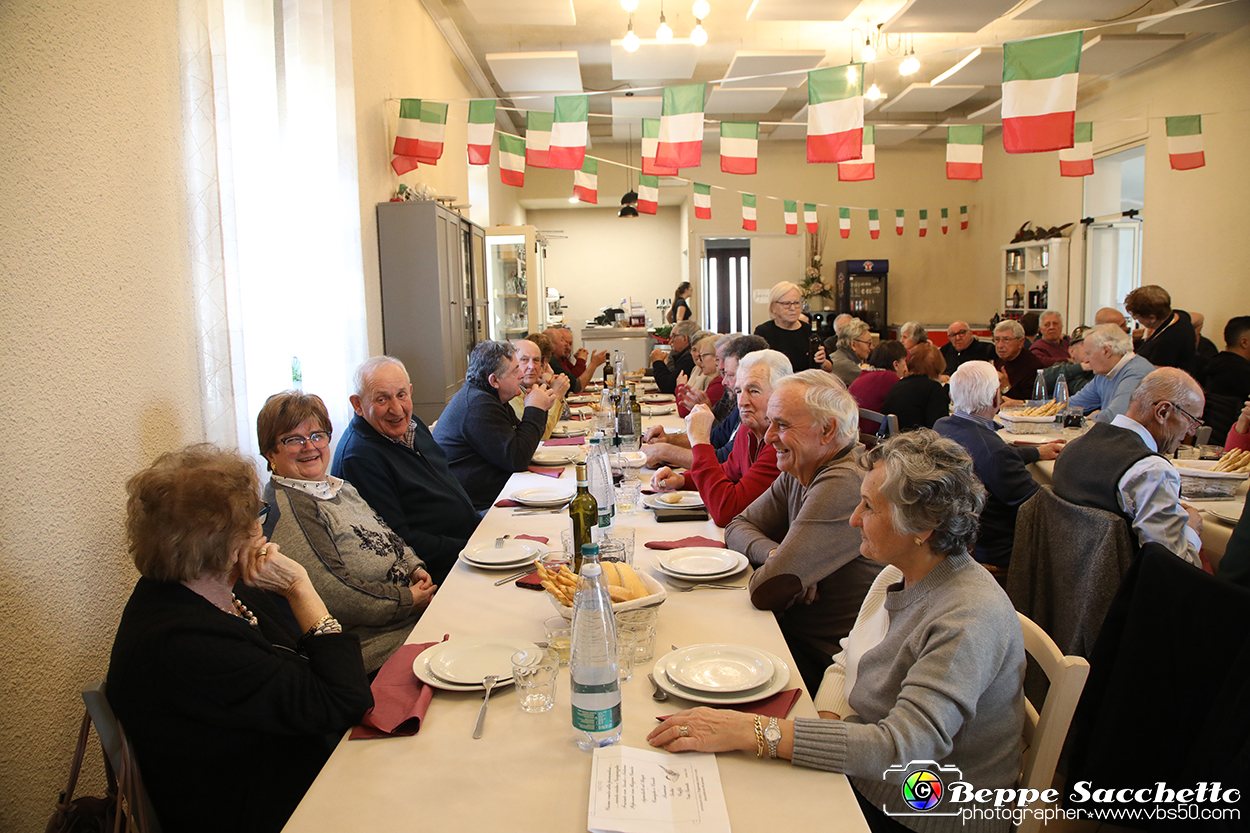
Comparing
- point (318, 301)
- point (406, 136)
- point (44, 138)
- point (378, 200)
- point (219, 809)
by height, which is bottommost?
point (219, 809)

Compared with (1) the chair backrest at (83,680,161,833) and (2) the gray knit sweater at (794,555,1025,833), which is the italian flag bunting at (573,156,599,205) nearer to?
(2) the gray knit sweater at (794,555,1025,833)

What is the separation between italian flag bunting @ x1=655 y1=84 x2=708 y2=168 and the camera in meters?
5.71

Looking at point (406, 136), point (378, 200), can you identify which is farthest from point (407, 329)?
point (406, 136)

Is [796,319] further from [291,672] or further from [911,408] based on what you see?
[291,672]

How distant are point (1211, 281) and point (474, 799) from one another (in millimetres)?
9263

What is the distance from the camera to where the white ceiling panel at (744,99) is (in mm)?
8891

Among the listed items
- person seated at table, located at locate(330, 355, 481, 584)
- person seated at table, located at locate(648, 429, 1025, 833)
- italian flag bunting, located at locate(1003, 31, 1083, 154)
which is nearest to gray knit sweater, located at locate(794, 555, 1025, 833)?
person seated at table, located at locate(648, 429, 1025, 833)

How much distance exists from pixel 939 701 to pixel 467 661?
0.91m

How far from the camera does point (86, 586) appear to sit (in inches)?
87.0

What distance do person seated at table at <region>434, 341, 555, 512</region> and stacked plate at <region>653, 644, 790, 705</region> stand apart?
226cm

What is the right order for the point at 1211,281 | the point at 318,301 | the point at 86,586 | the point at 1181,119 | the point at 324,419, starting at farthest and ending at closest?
the point at 1211,281, the point at 1181,119, the point at 318,301, the point at 324,419, the point at 86,586

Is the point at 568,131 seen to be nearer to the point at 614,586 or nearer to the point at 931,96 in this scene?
the point at 614,586

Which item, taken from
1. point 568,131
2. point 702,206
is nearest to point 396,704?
point 568,131

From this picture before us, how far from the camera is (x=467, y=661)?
1.65 m
